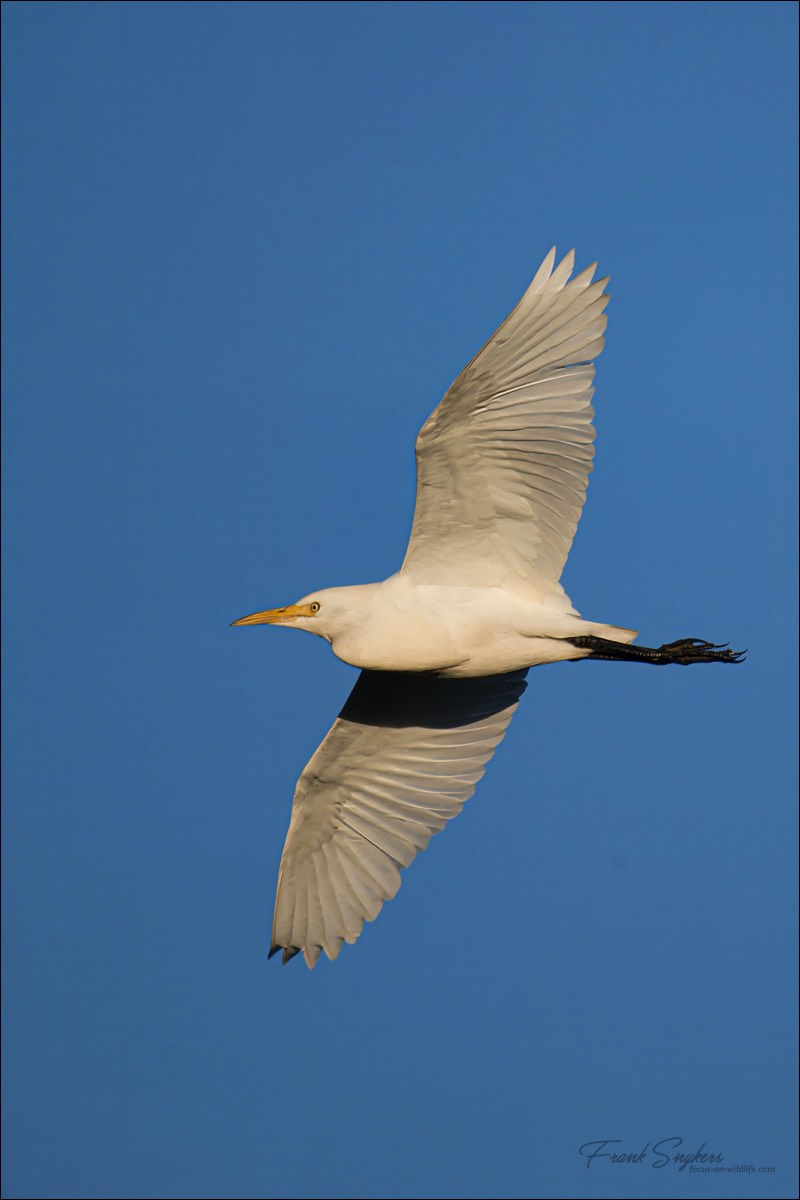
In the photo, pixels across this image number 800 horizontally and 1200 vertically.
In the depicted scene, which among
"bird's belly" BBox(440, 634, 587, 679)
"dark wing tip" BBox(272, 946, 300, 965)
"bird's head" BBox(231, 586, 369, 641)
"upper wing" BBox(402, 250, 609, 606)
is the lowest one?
"dark wing tip" BBox(272, 946, 300, 965)

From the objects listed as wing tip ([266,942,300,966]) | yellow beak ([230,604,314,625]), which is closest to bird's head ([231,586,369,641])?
yellow beak ([230,604,314,625])

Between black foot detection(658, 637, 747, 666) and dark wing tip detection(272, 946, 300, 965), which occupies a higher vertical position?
black foot detection(658, 637, 747, 666)

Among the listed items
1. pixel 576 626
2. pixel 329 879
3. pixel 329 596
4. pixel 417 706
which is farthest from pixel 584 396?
pixel 329 879

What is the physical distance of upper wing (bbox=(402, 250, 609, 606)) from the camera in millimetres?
12266

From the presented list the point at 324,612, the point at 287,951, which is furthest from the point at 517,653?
the point at 287,951

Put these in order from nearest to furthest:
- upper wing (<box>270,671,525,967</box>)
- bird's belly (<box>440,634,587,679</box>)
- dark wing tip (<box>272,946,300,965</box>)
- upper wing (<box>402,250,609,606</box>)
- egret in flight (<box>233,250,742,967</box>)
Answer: upper wing (<box>402,250,609,606</box>) → egret in flight (<box>233,250,742,967</box>) → bird's belly (<box>440,634,587,679</box>) → upper wing (<box>270,671,525,967</box>) → dark wing tip (<box>272,946,300,965</box>)

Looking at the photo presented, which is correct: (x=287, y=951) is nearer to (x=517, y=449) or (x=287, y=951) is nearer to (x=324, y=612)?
(x=324, y=612)

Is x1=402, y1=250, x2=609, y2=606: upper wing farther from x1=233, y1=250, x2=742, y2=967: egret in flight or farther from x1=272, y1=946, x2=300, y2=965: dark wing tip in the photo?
x1=272, y1=946, x2=300, y2=965: dark wing tip

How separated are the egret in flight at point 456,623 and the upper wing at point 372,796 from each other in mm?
14

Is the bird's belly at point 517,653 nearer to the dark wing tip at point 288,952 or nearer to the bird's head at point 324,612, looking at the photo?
the bird's head at point 324,612

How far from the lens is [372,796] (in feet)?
49.9

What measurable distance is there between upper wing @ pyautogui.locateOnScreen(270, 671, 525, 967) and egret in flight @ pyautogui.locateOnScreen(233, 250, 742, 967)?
1 cm

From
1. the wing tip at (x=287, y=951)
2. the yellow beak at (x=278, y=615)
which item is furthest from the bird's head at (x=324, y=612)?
the wing tip at (x=287, y=951)

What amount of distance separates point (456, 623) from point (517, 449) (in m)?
1.60
